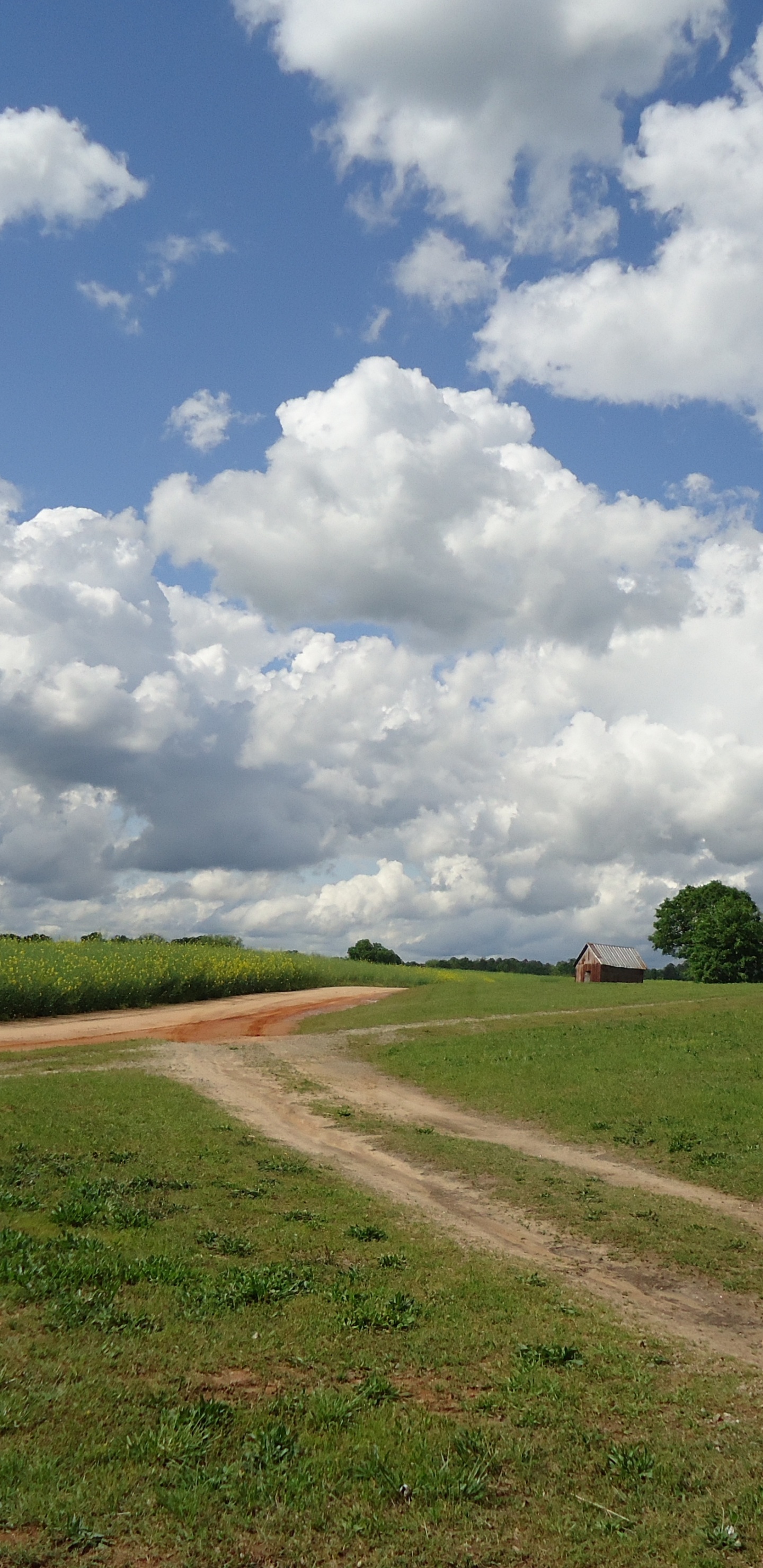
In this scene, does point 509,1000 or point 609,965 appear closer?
point 509,1000

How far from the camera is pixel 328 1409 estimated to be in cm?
757

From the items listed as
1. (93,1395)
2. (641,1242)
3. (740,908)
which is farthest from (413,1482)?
(740,908)

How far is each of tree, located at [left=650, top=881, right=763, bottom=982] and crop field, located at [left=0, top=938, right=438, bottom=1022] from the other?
1745 inches

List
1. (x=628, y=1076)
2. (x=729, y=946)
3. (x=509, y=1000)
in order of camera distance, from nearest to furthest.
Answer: (x=628, y=1076)
(x=509, y=1000)
(x=729, y=946)

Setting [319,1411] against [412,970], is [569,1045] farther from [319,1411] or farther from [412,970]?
[412,970]

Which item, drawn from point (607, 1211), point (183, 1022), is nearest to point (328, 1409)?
point (607, 1211)

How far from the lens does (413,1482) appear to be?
6699 millimetres

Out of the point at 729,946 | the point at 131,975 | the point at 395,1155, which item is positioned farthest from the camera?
the point at 729,946

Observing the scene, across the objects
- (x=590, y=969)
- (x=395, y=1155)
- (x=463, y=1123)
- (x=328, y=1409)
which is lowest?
(x=590, y=969)

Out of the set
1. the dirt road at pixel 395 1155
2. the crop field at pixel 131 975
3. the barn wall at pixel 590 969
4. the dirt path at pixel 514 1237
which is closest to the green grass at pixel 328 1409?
the dirt path at pixel 514 1237

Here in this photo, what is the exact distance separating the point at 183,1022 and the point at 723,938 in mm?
69687

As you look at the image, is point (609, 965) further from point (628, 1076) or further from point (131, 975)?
point (628, 1076)

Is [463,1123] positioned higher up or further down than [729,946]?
further down

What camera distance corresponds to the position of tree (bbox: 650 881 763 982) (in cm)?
9225
